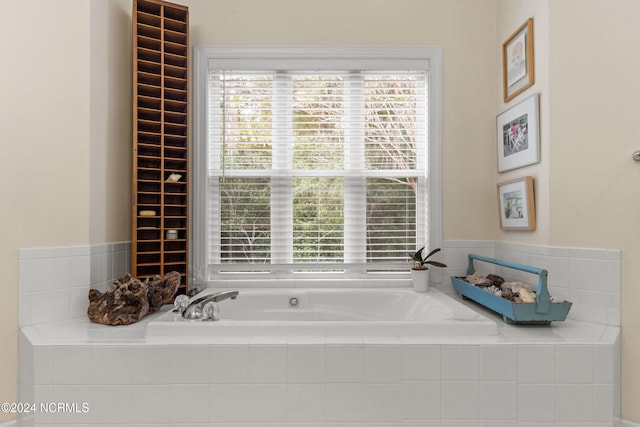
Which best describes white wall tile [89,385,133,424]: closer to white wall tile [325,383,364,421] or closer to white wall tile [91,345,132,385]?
white wall tile [91,345,132,385]

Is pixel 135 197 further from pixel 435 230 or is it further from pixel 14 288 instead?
pixel 435 230

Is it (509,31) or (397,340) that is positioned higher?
(509,31)

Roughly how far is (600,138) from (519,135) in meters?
0.46

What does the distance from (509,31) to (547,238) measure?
1341 millimetres

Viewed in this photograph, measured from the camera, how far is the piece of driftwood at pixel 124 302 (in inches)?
67.1

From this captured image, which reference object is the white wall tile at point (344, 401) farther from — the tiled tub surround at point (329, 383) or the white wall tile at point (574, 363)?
the white wall tile at point (574, 363)

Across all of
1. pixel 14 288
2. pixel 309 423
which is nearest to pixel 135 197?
pixel 14 288

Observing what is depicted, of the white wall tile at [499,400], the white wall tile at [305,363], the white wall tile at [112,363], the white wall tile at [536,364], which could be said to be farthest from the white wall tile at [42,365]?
the white wall tile at [536,364]

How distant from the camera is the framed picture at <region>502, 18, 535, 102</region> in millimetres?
1961

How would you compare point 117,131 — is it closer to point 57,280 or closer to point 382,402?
point 57,280

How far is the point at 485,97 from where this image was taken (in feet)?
7.85

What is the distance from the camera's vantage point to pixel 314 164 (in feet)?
8.00

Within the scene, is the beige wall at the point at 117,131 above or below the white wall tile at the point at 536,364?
above

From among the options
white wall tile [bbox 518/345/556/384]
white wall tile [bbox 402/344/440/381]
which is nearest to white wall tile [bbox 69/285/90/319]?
white wall tile [bbox 402/344/440/381]
